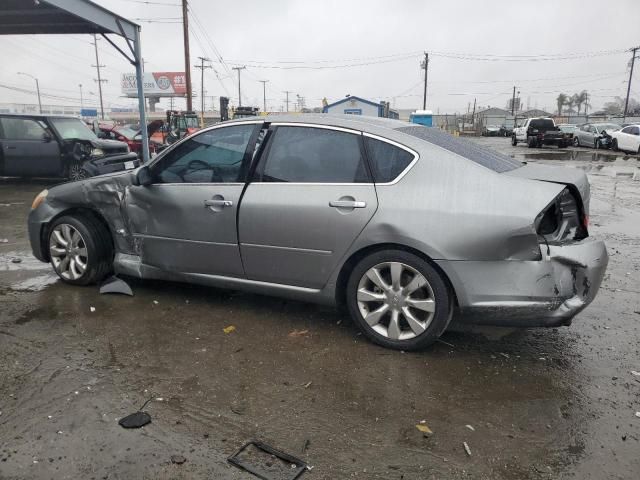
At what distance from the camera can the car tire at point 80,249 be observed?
4508mm

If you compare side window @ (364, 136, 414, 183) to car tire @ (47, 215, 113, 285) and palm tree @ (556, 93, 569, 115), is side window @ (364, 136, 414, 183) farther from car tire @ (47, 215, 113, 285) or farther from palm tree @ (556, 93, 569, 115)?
palm tree @ (556, 93, 569, 115)

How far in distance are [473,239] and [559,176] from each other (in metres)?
0.78

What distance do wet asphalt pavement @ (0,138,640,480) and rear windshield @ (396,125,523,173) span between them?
49.2 inches

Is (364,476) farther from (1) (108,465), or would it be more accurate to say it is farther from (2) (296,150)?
(2) (296,150)

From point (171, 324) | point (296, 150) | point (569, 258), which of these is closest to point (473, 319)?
point (569, 258)

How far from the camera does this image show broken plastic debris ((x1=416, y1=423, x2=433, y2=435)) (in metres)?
2.60

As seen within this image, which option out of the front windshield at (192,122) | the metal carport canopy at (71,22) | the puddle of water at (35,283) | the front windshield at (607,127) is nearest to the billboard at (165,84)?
the front windshield at (192,122)

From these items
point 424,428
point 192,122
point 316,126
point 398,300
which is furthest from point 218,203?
point 192,122

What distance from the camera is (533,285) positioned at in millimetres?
3047

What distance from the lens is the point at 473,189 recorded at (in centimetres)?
317

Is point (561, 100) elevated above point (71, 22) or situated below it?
above

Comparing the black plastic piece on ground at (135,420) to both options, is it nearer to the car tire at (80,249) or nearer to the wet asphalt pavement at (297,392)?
the wet asphalt pavement at (297,392)

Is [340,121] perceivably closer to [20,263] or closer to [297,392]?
[297,392]

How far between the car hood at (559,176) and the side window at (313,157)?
103cm
